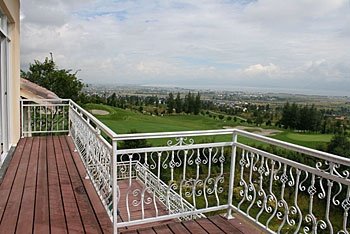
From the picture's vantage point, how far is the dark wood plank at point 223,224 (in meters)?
2.82

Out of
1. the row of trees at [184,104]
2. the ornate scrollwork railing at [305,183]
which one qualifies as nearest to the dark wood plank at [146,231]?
the ornate scrollwork railing at [305,183]

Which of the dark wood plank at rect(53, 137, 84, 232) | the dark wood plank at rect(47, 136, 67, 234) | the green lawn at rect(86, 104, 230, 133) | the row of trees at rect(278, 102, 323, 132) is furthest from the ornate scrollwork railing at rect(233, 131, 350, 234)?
the row of trees at rect(278, 102, 323, 132)

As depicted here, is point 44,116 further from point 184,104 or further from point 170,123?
point 184,104

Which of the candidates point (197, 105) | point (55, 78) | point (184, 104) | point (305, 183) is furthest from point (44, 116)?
point (197, 105)

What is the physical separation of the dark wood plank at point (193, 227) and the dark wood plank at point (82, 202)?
2.66 ft

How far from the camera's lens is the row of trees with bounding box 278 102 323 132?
23.1m

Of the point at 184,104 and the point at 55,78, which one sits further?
the point at 184,104

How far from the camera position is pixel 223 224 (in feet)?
9.71

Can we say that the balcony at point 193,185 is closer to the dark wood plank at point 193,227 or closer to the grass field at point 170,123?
the dark wood plank at point 193,227

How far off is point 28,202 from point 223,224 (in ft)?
6.98

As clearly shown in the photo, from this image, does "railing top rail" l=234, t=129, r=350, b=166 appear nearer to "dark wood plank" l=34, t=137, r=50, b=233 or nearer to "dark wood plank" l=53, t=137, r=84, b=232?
"dark wood plank" l=53, t=137, r=84, b=232

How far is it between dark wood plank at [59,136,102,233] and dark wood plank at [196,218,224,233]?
964 mm

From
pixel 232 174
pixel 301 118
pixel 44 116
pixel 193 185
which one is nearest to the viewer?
pixel 193 185

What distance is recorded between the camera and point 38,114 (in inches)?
309
